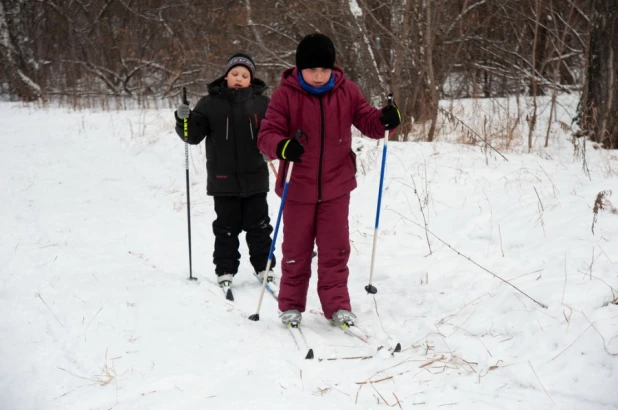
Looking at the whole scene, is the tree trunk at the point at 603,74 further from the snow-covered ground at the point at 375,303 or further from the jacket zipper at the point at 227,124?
the jacket zipper at the point at 227,124

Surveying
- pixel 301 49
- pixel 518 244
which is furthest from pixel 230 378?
pixel 518 244

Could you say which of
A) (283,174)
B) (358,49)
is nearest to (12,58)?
(358,49)

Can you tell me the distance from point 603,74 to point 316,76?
5.21 m

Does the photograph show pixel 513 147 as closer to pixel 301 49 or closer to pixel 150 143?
pixel 301 49

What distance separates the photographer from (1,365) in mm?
3035

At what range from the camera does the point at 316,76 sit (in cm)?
345

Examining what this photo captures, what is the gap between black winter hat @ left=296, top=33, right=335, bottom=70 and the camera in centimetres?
338

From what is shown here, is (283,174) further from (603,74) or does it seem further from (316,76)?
(603,74)

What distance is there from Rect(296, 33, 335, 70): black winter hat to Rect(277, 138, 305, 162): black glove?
20.9 inches

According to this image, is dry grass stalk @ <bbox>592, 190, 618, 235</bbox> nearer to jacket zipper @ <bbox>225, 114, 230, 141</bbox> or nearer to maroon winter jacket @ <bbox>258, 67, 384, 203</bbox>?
maroon winter jacket @ <bbox>258, 67, 384, 203</bbox>

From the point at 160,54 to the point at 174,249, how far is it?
14.1m

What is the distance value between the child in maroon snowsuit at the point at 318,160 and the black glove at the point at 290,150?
0.21ft

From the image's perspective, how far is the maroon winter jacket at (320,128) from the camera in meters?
3.51

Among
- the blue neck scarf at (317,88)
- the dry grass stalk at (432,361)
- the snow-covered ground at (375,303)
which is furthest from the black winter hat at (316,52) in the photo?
the dry grass stalk at (432,361)
